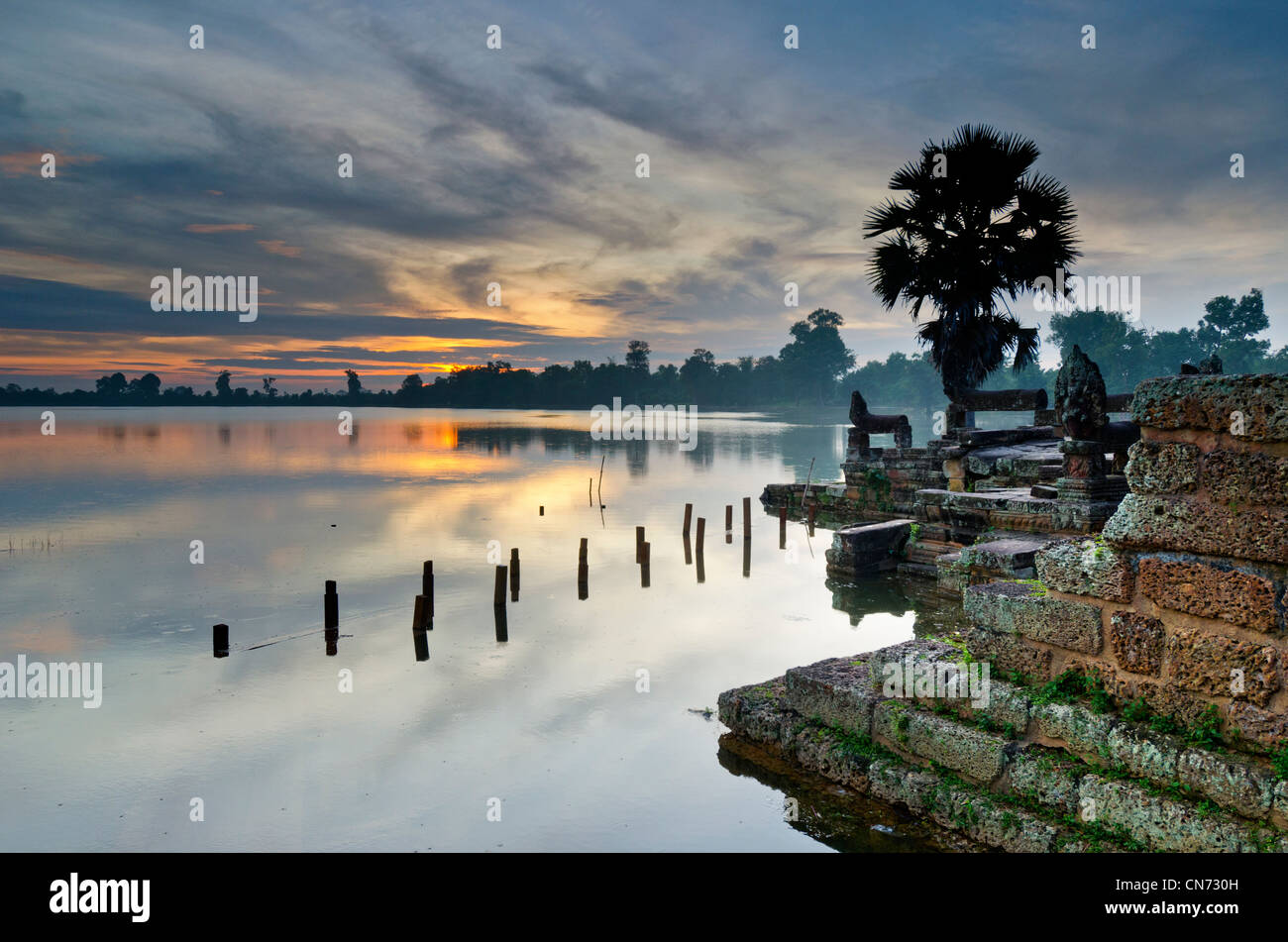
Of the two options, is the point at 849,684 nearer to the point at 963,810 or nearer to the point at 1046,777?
the point at 963,810

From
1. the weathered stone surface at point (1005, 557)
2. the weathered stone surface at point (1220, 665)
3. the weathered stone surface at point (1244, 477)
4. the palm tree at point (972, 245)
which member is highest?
the palm tree at point (972, 245)

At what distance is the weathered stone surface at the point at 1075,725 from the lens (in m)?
4.44

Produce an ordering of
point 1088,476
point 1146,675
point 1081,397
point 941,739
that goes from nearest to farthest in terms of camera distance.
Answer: point 1146,675 → point 941,739 → point 1081,397 → point 1088,476

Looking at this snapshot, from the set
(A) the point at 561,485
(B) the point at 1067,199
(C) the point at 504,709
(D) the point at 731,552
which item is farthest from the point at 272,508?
(B) the point at 1067,199

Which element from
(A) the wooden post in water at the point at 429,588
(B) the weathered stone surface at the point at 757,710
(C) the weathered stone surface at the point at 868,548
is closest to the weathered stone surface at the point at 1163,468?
(B) the weathered stone surface at the point at 757,710

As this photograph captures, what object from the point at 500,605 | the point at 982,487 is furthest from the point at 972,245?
the point at 500,605

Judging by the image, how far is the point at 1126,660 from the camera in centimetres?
443

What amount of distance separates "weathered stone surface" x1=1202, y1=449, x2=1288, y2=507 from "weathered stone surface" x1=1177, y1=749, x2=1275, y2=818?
129cm

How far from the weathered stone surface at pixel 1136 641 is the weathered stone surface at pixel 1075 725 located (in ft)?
1.12

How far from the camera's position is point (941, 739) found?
519 centimetres

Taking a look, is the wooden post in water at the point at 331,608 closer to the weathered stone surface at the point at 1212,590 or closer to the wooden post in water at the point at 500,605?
the wooden post in water at the point at 500,605

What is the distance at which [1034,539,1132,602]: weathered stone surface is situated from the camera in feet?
14.5

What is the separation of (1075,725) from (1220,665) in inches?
33.6
